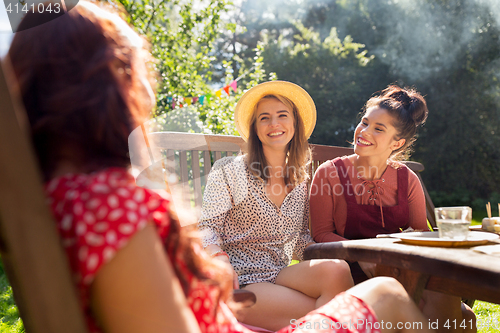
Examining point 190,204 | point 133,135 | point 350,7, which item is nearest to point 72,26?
point 133,135

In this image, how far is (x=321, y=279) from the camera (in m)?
1.55

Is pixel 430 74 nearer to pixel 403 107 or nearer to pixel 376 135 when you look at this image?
pixel 403 107

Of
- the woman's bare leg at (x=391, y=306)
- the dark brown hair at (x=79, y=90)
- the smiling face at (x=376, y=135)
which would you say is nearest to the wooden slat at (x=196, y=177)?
the smiling face at (x=376, y=135)

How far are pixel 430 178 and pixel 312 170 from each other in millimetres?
9166

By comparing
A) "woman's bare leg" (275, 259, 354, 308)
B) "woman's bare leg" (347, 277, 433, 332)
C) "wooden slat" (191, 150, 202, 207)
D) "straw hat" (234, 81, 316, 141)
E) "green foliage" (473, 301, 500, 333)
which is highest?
"straw hat" (234, 81, 316, 141)

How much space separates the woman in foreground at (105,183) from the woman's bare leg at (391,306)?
0.42 metres

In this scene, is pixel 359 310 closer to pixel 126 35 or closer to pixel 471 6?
pixel 126 35

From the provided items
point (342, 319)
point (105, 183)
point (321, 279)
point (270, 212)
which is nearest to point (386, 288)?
point (342, 319)

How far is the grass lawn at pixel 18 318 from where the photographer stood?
2.23 meters

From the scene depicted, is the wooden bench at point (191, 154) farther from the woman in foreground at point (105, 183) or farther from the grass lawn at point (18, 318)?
the grass lawn at point (18, 318)

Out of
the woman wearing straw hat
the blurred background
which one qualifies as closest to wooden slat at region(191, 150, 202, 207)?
the woman wearing straw hat

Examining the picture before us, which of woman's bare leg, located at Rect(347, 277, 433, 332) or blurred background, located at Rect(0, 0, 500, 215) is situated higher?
blurred background, located at Rect(0, 0, 500, 215)

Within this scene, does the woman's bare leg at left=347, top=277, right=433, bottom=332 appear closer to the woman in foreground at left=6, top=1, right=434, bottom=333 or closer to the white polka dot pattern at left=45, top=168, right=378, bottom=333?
the woman in foreground at left=6, top=1, right=434, bottom=333

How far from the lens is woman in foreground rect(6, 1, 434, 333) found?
0.56 meters
